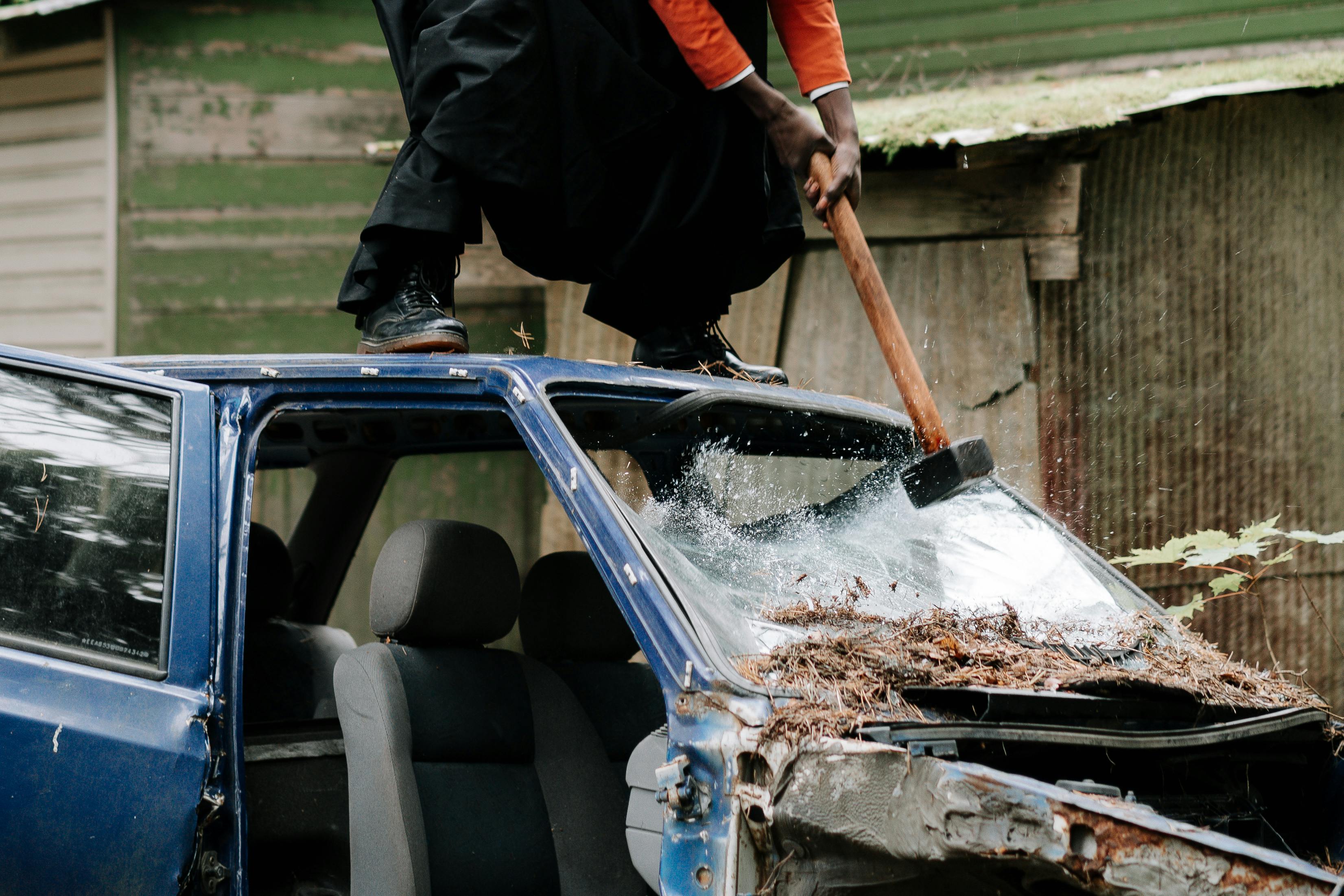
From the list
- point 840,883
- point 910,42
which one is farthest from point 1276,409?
point 840,883

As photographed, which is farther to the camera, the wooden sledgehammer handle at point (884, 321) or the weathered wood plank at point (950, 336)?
the weathered wood plank at point (950, 336)

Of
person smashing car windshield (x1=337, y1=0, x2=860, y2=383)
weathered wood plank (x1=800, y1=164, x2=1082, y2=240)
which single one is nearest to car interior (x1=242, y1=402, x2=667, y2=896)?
person smashing car windshield (x1=337, y1=0, x2=860, y2=383)

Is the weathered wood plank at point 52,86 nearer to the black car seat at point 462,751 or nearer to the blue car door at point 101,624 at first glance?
the blue car door at point 101,624

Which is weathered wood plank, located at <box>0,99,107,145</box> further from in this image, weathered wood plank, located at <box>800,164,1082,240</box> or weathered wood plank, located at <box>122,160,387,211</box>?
weathered wood plank, located at <box>800,164,1082,240</box>

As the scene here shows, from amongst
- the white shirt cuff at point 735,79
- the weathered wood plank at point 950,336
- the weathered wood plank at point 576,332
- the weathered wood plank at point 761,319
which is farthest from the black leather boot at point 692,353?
the weathered wood plank at point 576,332

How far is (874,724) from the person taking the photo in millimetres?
1837

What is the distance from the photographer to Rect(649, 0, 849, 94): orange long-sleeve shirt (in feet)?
10.2

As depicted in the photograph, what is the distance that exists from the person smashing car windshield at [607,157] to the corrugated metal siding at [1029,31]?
4.12 meters

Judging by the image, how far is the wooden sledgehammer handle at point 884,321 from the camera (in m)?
3.08

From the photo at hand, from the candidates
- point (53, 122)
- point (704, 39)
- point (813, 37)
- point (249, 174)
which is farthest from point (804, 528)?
point (53, 122)

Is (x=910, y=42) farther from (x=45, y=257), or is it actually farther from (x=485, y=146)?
(x=45, y=257)

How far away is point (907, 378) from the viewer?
3104 mm

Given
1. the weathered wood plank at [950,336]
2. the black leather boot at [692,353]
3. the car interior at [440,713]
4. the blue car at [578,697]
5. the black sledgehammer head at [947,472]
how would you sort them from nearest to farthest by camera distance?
the blue car at [578,697], the car interior at [440,713], the black sledgehammer head at [947,472], the black leather boot at [692,353], the weathered wood plank at [950,336]

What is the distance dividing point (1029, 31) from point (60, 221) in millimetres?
6345
